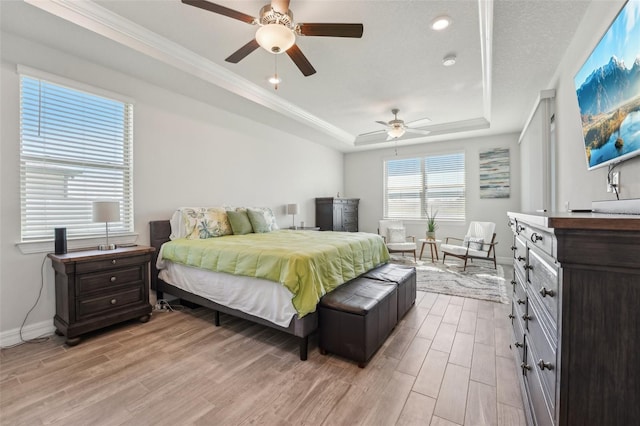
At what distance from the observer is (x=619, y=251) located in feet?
2.57

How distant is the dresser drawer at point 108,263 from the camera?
243 cm

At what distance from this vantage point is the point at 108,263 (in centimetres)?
Result: 259

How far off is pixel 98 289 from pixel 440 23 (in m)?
3.95

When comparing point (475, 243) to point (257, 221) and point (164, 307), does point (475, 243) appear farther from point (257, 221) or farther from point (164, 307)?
point (164, 307)

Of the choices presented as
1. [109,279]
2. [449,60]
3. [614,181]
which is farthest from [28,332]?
[449,60]

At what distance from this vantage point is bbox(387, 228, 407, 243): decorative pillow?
19.6 ft

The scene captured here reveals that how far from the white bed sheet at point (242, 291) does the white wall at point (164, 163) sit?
3.08ft

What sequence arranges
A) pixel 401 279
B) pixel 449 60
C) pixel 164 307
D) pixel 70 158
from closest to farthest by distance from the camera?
pixel 70 158
pixel 401 279
pixel 449 60
pixel 164 307

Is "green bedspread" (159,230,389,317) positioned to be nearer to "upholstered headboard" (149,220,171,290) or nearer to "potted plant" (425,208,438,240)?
"upholstered headboard" (149,220,171,290)

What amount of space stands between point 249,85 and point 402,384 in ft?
12.2

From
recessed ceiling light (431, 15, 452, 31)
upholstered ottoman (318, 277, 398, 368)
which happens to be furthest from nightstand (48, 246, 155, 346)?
recessed ceiling light (431, 15, 452, 31)

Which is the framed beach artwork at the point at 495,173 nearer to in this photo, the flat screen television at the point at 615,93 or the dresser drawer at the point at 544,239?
the flat screen television at the point at 615,93

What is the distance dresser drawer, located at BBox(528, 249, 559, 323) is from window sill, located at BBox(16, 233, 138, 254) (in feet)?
12.3

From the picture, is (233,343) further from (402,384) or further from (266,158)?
(266,158)
